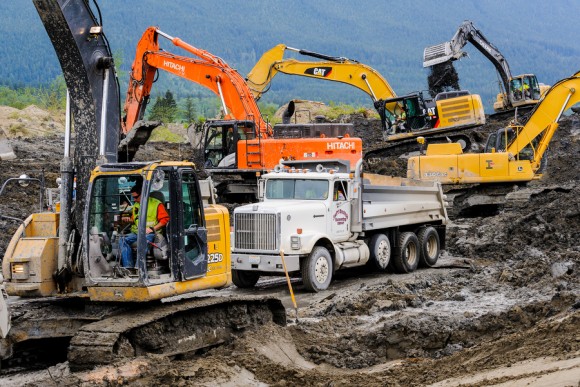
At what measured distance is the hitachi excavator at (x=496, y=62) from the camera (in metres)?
40.4

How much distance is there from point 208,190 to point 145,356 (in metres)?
2.26

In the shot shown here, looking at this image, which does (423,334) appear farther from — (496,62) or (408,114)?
(496,62)

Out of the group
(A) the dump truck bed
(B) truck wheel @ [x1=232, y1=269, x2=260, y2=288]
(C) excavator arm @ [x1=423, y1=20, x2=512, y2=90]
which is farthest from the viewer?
(C) excavator arm @ [x1=423, y1=20, x2=512, y2=90]

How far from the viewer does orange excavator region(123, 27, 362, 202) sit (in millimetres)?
25172

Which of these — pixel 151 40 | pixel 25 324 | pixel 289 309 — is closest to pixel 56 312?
pixel 25 324

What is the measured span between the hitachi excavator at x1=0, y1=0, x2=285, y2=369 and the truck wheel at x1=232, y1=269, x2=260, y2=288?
17.9 ft

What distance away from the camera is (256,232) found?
1658 cm

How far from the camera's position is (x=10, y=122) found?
149 ft

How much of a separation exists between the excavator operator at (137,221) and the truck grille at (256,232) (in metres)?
5.88

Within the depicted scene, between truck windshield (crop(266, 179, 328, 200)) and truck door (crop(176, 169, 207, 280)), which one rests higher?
truck windshield (crop(266, 179, 328, 200))

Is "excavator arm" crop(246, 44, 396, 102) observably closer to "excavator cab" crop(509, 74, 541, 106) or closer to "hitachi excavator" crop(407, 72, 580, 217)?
"hitachi excavator" crop(407, 72, 580, 217)

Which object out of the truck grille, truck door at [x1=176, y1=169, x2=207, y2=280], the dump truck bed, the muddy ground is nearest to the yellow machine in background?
the muddy ground

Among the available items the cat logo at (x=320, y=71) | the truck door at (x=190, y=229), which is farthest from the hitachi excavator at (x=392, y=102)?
the truck door at (x=190, y=229)

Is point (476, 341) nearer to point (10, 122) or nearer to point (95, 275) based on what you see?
point (95, 275)
